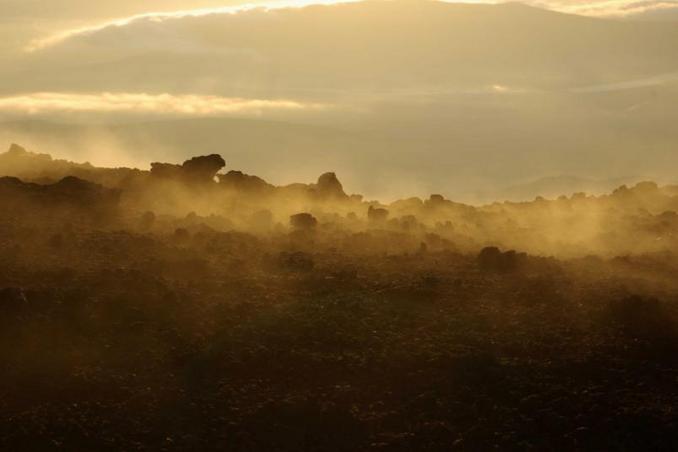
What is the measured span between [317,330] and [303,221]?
10202 mm

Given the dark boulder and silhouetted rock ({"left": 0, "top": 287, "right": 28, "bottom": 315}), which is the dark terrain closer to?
silhouetted rock ({"left": 0, "top": 287, "right": 28, "bottom": 315})

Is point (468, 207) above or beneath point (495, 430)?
above

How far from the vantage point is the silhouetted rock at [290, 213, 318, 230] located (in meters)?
37.7

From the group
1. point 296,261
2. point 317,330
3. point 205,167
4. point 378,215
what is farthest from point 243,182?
point 317,330

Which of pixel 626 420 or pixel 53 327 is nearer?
pixel 626 420

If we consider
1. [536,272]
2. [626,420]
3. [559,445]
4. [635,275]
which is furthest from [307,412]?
[635,275]

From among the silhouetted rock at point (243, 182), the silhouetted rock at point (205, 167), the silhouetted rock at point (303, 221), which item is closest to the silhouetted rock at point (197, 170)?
the silhouetted rock at point (205, 167)

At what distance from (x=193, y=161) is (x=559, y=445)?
24.8 metres

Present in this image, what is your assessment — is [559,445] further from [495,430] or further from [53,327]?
[53,327]

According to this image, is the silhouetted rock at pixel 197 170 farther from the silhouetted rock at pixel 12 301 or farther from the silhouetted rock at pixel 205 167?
the silhouetted rock at pixel 12 301

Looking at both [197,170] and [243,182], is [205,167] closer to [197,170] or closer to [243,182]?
[197,170]

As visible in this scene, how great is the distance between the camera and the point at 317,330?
92.5 ft

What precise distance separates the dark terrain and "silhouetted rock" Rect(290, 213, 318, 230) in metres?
0.10

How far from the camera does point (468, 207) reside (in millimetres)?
45562
